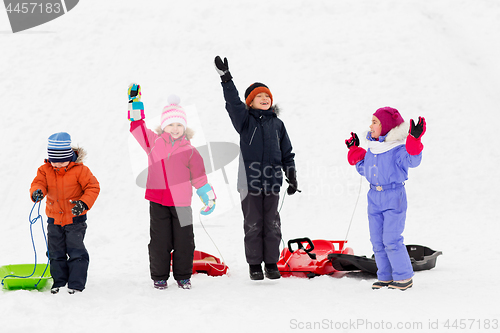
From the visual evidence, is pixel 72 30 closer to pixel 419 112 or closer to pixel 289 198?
pixel 289 198

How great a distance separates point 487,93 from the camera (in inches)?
418

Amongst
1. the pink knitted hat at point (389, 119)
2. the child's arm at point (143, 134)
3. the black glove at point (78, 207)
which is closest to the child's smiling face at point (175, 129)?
the child's arm at point (143, 134)

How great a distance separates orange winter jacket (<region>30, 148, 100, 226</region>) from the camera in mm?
4215

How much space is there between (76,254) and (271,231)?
1830 mm

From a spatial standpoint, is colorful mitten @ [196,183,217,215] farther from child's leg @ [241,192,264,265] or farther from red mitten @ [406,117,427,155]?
red mitten @ [406,117,427,155]

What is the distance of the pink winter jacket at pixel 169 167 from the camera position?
14.4 ft

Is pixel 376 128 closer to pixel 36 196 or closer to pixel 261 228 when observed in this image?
pixel 261 228

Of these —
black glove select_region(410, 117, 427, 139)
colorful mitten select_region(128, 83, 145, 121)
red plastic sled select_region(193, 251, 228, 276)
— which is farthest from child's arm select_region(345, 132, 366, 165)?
colorful mitten select_region(128, 83, 145, 121)

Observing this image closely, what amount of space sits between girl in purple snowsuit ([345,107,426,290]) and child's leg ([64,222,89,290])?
259 centimetres

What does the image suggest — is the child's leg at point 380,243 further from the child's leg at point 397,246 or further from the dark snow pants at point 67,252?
the dark snow pants at point 67,252

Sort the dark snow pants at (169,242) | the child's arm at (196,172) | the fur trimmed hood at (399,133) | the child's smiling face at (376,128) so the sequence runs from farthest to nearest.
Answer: the child's arm at (196,172) < the dark snow pants at (169,242) < the child's smiling face at (376,128) < the fur trimmed hood at (399,133)

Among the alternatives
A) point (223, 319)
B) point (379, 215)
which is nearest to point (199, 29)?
point (379, 215)

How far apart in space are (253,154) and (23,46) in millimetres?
10722

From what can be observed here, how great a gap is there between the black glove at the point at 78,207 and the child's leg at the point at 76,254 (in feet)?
0.79
